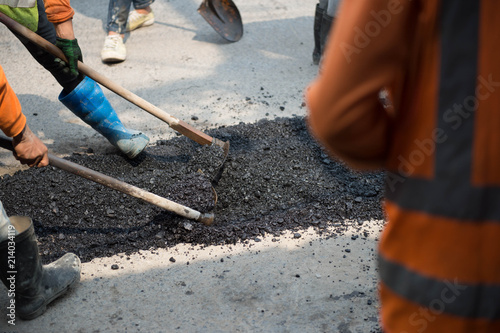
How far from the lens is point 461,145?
0.94 meters

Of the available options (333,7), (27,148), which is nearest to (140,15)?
(333,7)

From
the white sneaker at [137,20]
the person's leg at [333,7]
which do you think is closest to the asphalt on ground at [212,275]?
the person's leg at [333,7]

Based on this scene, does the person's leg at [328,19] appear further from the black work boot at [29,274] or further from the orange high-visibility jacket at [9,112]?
the black work boot at [29,274]

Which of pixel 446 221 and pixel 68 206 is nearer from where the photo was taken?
pixel 446 221

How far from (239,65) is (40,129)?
84.3 inches

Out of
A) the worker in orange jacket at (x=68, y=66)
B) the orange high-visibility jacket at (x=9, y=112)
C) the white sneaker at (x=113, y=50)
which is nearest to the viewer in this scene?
the orange high-visibility jacket at (x=9, y=112)

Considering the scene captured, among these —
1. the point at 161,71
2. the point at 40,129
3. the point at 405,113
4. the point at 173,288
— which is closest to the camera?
the point at 405,113

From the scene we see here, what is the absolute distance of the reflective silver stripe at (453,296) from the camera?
3.24ft

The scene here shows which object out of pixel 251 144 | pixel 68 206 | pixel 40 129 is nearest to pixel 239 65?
pixel 251 144

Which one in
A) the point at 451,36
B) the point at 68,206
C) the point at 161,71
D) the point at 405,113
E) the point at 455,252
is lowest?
Result: the point at 161,71

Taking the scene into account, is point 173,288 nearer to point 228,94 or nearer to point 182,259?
point 182,259

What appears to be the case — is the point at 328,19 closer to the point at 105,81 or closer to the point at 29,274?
the point at 105,81

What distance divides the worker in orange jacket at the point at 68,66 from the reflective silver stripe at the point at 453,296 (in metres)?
2.80

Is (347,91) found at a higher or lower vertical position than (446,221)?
higher
